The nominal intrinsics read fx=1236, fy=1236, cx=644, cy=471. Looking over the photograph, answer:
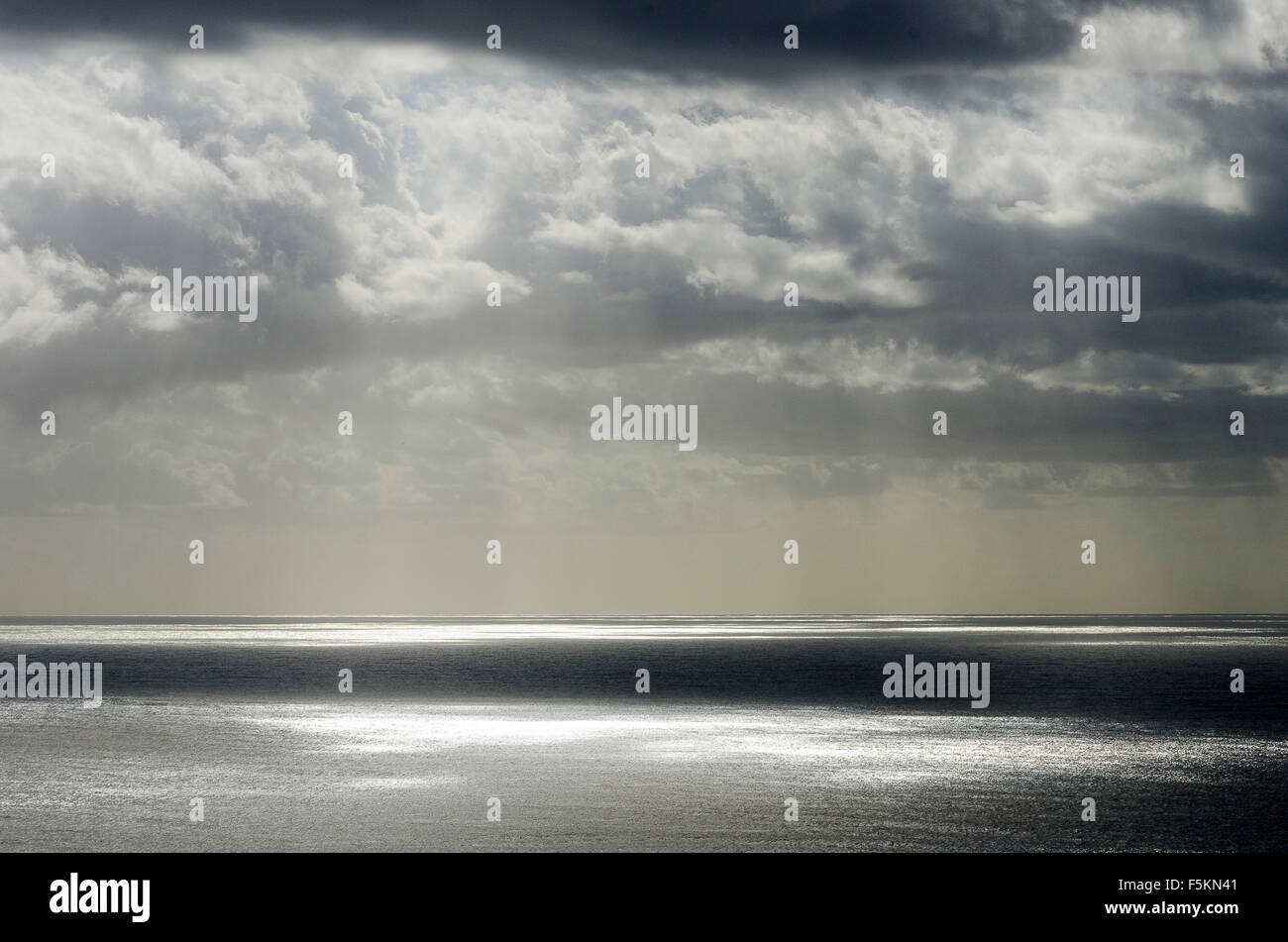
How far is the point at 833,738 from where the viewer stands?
74.3 meters

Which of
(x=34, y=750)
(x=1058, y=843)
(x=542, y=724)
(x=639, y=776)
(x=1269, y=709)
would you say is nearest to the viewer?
(x=1058, y=843)

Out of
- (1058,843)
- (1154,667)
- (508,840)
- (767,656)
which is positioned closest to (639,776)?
(508,840)

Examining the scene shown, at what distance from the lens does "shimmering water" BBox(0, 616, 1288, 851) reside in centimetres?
4447

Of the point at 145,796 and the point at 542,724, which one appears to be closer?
the point at 145,796

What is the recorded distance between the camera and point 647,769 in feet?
201

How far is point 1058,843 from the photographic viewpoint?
4238 centimetres

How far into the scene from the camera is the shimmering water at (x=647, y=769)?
44469 millimetres

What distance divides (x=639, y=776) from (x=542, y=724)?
26612mm
